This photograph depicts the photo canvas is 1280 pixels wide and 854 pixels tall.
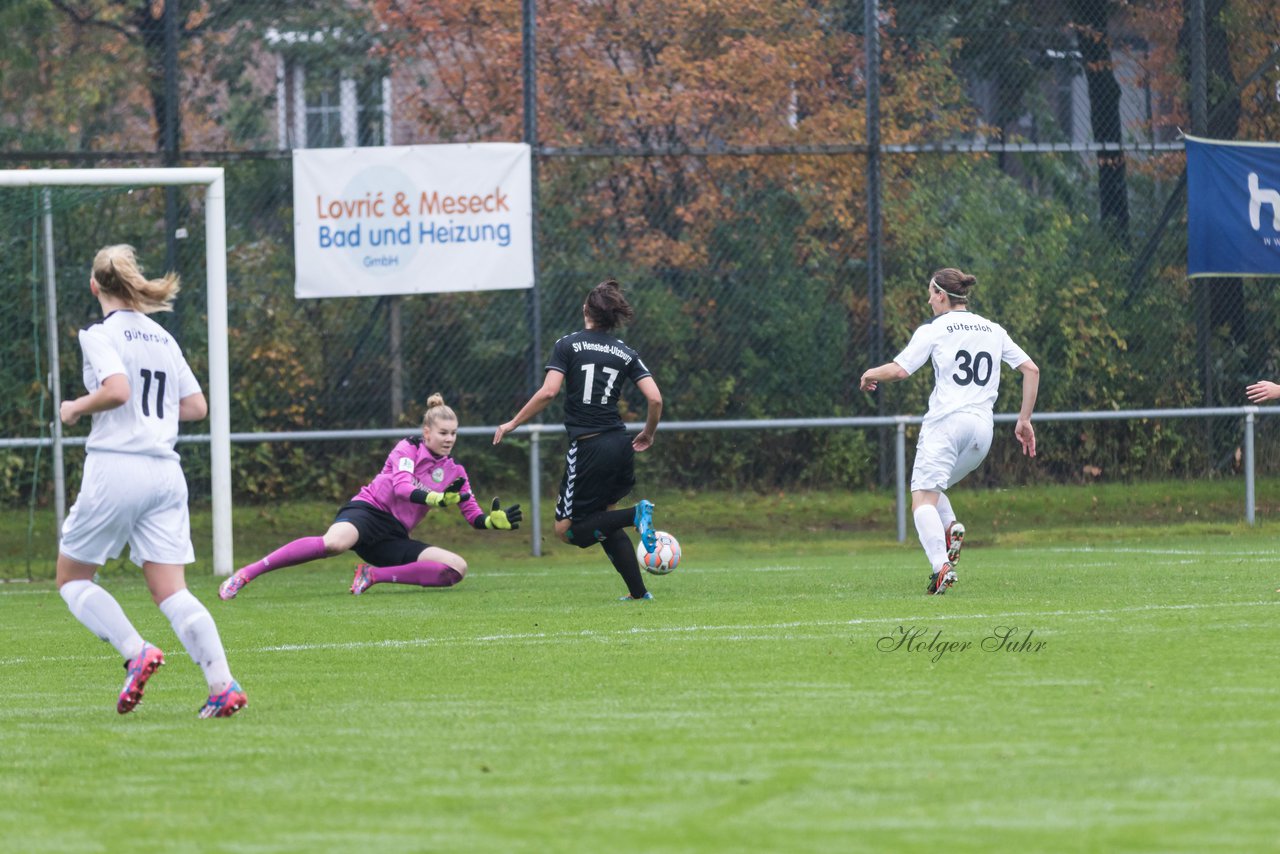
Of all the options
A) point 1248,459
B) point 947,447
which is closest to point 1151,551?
point 1248,459

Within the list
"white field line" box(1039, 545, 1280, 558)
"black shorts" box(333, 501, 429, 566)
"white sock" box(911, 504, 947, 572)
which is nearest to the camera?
"white sock" box(911, 504, 947, 572)

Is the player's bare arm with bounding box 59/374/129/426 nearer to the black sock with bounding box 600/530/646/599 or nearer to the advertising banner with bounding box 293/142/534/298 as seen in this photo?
the black sock with bounding box 600/530/646/599

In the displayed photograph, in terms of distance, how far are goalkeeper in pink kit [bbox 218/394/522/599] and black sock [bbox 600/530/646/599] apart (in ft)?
3.74

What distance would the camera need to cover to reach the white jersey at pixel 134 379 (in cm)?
656

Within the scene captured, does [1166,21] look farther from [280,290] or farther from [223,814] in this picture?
A: [223,814]

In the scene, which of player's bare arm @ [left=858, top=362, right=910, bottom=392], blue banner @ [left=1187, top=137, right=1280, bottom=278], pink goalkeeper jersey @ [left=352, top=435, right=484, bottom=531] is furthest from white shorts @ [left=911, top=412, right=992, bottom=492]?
blue banner @ [left=1187, top=137, right=1280, bottom=278]

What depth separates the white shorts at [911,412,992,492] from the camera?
1092 cm

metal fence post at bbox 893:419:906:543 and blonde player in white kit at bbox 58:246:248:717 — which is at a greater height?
blonde player in white kit at bbox 58:246:248:717

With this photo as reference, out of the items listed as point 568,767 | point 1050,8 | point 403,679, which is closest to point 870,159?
point 1050,8

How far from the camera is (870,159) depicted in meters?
16.1

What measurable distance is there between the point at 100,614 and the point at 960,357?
570 centimetres

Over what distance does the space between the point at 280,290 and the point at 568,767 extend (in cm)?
1042

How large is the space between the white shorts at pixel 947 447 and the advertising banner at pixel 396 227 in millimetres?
5132

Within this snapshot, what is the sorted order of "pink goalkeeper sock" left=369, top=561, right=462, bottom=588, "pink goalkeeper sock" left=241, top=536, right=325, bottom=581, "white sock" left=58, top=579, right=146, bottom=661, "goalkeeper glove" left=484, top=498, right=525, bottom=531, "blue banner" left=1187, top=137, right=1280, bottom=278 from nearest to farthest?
1. "white sock" left=58, top=579, right=146, bottom=661
2. "goalkeeper glove" left=484, top=498, right=525, bottom=531
3. "pink goalkeeper sock" left=241, top=536, right=325, bottom=581
4. "pink goalkeeper sock" left=369, top=561, right=462, bottom=588
5. "blue banner" left=1187, top=137, right=1280, bottom=278
